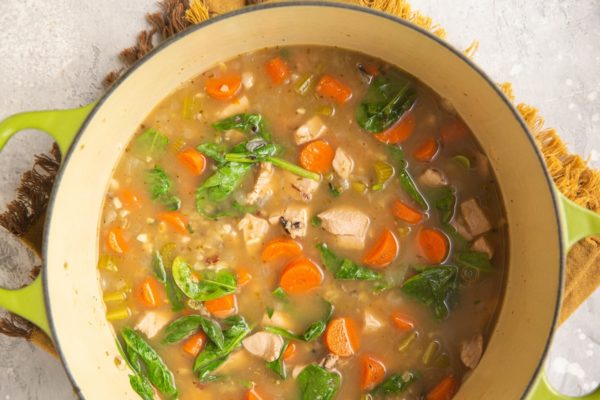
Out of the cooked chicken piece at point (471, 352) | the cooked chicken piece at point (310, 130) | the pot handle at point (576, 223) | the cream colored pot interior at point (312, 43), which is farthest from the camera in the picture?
the cooked chicken piece at point (471, 352)

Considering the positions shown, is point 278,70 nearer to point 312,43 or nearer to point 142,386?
point 312,43

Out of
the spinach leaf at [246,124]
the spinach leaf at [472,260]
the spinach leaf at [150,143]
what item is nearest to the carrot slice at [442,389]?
the spinach leaf at [472,260]

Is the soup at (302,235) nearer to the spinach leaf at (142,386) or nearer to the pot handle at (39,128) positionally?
the spinach leaf at (142,386)

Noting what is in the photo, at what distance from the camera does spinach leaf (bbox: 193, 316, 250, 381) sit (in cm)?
316

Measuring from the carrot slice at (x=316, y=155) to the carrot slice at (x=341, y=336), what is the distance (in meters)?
0.72

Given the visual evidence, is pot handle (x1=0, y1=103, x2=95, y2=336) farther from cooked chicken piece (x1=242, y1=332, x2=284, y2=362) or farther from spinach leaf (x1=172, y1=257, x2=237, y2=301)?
cooked chicken piece (x1=242, y1=332, x2=284, y2=362)

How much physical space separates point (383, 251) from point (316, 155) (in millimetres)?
535

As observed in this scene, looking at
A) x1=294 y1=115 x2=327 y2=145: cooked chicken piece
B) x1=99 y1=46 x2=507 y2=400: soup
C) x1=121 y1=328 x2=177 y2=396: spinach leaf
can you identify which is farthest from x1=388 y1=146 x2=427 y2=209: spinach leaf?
x1=121 y1=328 x2=177 y2=396: spinach leaf

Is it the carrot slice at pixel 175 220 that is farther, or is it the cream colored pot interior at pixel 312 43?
the carrot slice at pixel 175 220

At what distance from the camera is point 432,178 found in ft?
10.2

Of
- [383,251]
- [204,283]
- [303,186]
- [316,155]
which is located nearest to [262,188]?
[303,186]

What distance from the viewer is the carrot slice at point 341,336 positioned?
315 centimetres

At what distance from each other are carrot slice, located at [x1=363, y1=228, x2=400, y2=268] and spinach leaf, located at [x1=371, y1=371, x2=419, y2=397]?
1.71 ft

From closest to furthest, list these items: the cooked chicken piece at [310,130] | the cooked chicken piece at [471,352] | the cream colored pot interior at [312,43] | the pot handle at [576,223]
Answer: the pot handle at [576,223]
the cream colored pot interior at [312,43]
the cooked chicken piece at [310,130]
the cooked chicken piece at [471,352]
